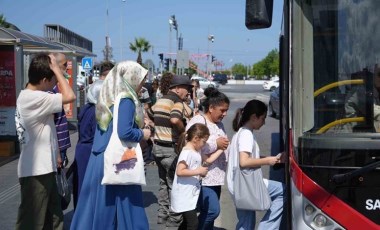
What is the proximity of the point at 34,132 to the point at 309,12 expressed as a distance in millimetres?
2494

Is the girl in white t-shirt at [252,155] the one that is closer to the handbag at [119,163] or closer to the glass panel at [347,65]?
the handbag at [119,163]

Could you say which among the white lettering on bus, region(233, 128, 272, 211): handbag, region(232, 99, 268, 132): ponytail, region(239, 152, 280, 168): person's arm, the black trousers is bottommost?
the black trousers

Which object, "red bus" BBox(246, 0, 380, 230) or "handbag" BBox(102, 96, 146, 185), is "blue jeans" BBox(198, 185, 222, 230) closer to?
"handbag" BBox(102, 96, 146, 185)

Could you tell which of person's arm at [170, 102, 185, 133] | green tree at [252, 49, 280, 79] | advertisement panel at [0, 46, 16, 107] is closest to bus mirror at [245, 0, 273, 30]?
person's arm at [170, 102, 185, 133]

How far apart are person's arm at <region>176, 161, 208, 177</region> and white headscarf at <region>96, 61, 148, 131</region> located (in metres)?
0.62

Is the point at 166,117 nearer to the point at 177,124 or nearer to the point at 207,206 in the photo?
the point at 177,124

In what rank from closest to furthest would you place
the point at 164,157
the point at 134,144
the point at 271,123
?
the point at 134,144, the point at 164,157, the point at 271,123

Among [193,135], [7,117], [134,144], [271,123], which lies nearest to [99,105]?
[134,144]

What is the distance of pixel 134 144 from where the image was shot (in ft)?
15.3

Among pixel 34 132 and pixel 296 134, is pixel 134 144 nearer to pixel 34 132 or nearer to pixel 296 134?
→ pixel 34 132

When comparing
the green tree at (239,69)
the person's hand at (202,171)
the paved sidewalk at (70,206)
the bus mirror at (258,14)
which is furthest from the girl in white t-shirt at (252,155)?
the green tree at (239,69)

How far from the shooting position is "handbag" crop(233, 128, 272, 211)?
4.93m

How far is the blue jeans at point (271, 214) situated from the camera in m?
5.22

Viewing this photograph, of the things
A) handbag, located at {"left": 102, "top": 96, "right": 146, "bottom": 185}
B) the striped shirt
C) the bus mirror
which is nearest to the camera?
the bus mirror
